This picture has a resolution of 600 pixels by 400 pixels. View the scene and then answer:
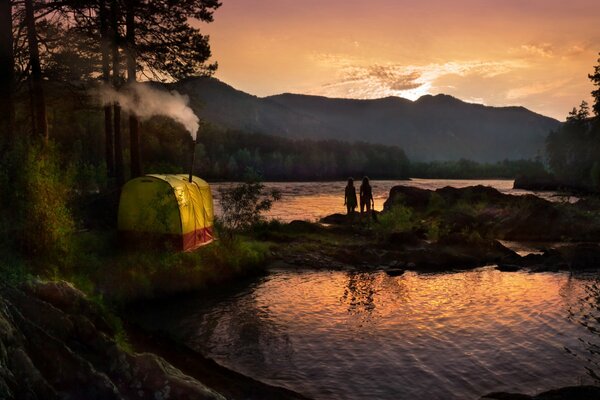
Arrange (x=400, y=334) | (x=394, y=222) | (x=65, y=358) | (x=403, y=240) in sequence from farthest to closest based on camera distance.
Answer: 1. (x=394, y=222)
2. (x=403, y=240)
3. (x=400, y=334)
4. (x=65, y=358)

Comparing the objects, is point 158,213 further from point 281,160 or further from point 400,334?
point 281,160

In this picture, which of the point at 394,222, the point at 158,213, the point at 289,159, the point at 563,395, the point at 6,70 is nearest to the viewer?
the point at 563,395

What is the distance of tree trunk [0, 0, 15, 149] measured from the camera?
15.5m

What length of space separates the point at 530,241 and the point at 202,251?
19.4 meters

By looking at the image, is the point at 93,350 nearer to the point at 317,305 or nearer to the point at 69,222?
the point at 69,222

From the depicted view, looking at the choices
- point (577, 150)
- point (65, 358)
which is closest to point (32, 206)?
point (65, 358)

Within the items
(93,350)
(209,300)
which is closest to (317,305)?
(209,300)

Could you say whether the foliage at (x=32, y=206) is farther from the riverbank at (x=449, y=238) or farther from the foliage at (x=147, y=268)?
the riverbank at (x=449, y=238)

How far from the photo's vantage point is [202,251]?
56.6 feet

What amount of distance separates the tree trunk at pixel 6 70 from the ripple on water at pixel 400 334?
8.24m

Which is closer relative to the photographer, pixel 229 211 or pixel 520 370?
pixel 520 370

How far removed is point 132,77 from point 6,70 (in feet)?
19.1

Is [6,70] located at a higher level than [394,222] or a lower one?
higher

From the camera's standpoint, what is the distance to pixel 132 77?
21.0 meters
